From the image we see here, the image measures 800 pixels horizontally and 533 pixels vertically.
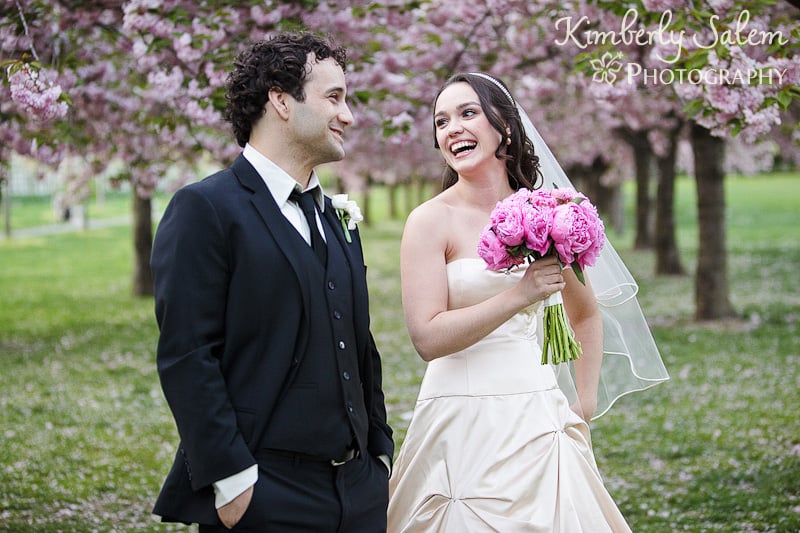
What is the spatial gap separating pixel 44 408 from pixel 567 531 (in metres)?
7.62

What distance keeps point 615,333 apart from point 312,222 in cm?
175

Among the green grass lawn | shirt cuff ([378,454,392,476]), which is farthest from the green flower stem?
the green grass lawn

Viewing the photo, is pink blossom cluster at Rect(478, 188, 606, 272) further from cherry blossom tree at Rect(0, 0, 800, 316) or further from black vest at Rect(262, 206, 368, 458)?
cherry blossom tree at Rect(0, 0, 800, 316)

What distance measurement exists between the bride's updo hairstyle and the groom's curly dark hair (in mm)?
805

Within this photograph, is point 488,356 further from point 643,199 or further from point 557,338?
point 643,199

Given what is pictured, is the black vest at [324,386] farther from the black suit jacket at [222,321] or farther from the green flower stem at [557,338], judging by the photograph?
the green flower stem at [557,338]

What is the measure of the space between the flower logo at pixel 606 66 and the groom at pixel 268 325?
307cm

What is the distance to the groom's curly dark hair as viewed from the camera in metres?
2.92

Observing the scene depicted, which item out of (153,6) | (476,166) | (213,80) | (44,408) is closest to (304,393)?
(476,166)

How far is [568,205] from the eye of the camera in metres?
3.29

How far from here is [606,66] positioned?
582cm

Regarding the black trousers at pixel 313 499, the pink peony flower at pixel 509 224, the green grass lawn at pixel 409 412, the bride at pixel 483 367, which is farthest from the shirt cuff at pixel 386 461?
the green grass lawn at pixel 409 412

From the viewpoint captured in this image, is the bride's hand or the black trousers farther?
the bride's hand

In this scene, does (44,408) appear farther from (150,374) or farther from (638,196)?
(638,196)
